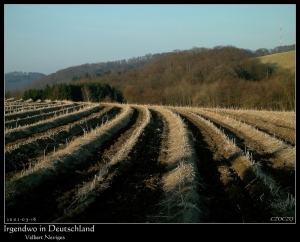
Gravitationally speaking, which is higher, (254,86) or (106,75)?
(106,75)

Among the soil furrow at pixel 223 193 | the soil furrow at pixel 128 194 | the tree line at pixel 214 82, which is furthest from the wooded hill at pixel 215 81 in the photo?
the soil furrow at pixel 128 194

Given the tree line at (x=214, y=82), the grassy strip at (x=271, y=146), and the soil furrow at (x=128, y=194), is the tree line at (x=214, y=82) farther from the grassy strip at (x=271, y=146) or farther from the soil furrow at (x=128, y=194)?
the soil furrow at (x=128, y=194)

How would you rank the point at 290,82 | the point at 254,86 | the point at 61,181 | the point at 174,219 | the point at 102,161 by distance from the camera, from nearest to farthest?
the point at 174,219 → the point at 61,181 → the point at 102,161 → the point at 290,82 → the point at 254,86

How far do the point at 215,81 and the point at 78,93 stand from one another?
38699 millimetres

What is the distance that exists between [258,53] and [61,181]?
219 ft

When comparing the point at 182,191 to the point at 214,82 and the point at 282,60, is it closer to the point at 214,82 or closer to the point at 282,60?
the point at 214,82

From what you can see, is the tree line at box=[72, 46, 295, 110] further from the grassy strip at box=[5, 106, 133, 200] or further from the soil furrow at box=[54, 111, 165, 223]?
the soil furrow at box=[54, 111, 165, 223]

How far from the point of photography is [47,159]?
1016 cm

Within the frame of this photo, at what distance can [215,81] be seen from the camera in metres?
60.0

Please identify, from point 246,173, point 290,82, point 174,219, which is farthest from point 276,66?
point 174,219

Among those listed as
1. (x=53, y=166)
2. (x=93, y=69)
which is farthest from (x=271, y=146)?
(x=93, y=69)

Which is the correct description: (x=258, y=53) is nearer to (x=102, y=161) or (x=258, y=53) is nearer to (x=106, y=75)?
(x=106, y=75)

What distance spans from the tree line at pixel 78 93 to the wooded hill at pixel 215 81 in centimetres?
380

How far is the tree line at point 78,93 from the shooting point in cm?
7531
